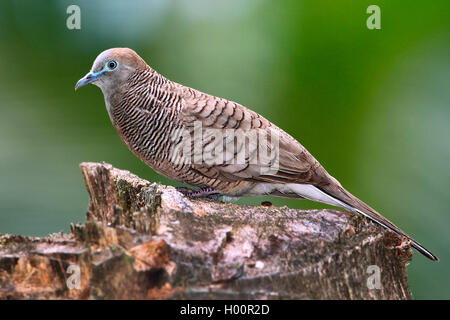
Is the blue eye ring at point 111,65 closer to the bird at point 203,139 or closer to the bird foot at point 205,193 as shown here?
the bird at point 203,139

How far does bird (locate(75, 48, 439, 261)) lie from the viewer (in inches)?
131

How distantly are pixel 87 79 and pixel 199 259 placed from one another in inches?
76.0

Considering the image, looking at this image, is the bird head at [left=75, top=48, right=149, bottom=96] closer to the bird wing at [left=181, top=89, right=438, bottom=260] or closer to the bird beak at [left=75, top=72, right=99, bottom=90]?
the bird beak at [left=75, top=72, right=99, bottom=90]

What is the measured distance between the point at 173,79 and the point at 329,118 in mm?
1296

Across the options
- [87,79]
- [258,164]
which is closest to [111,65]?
[87,79]

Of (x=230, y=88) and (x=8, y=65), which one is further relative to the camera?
(x=230, y=88)

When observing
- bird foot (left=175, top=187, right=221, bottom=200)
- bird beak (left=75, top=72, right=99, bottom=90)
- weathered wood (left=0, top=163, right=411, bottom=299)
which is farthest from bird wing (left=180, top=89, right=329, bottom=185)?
weathered wood (left=0, top=163, right=411, bottom=299)

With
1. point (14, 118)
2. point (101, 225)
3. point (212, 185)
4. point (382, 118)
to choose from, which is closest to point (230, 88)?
point (212, 185)

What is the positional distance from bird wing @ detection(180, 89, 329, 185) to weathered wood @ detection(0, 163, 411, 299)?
3.14 feet

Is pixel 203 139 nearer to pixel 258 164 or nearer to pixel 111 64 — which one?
pixel 258 164

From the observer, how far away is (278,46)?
133 inches

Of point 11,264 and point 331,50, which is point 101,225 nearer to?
point 11,264

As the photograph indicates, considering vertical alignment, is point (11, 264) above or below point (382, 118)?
below

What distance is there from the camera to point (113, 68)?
3496mm
